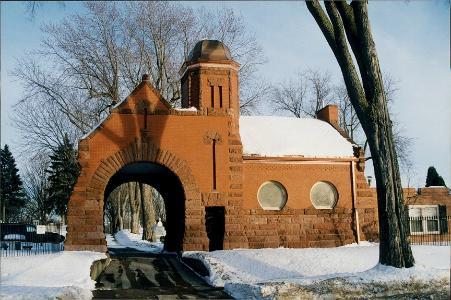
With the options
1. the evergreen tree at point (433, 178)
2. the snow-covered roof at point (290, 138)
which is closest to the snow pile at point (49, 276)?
the snow-covered roof at point (290, 138)

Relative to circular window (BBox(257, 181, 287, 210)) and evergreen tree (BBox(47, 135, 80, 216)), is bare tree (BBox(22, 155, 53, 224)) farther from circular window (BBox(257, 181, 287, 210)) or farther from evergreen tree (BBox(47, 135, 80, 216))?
circular window (BBox(257, 181, 287, 210))

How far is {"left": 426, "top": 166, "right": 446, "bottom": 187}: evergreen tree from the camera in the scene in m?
37.6

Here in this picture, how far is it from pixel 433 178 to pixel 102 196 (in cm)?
2805

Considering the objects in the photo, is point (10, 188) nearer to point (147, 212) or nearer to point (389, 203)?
point (147, 212)

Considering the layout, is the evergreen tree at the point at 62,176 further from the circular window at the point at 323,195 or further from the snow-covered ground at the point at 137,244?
the circular window at the point at 323,195

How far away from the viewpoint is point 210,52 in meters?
22.0

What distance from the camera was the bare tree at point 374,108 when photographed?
1202 centimetres

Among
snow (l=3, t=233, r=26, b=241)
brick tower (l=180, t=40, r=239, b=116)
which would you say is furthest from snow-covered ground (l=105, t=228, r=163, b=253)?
brick tower (l=180, t=40, r=239, b=116)

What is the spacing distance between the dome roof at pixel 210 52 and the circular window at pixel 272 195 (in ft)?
19.3

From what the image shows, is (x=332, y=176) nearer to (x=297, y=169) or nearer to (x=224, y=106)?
(x=297, y=169)

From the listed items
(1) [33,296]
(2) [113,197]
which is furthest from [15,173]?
(1) [33,296]

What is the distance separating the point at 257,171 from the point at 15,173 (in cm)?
4416

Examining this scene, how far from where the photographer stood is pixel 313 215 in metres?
21.8

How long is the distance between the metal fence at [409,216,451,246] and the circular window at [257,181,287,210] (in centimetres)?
1032
